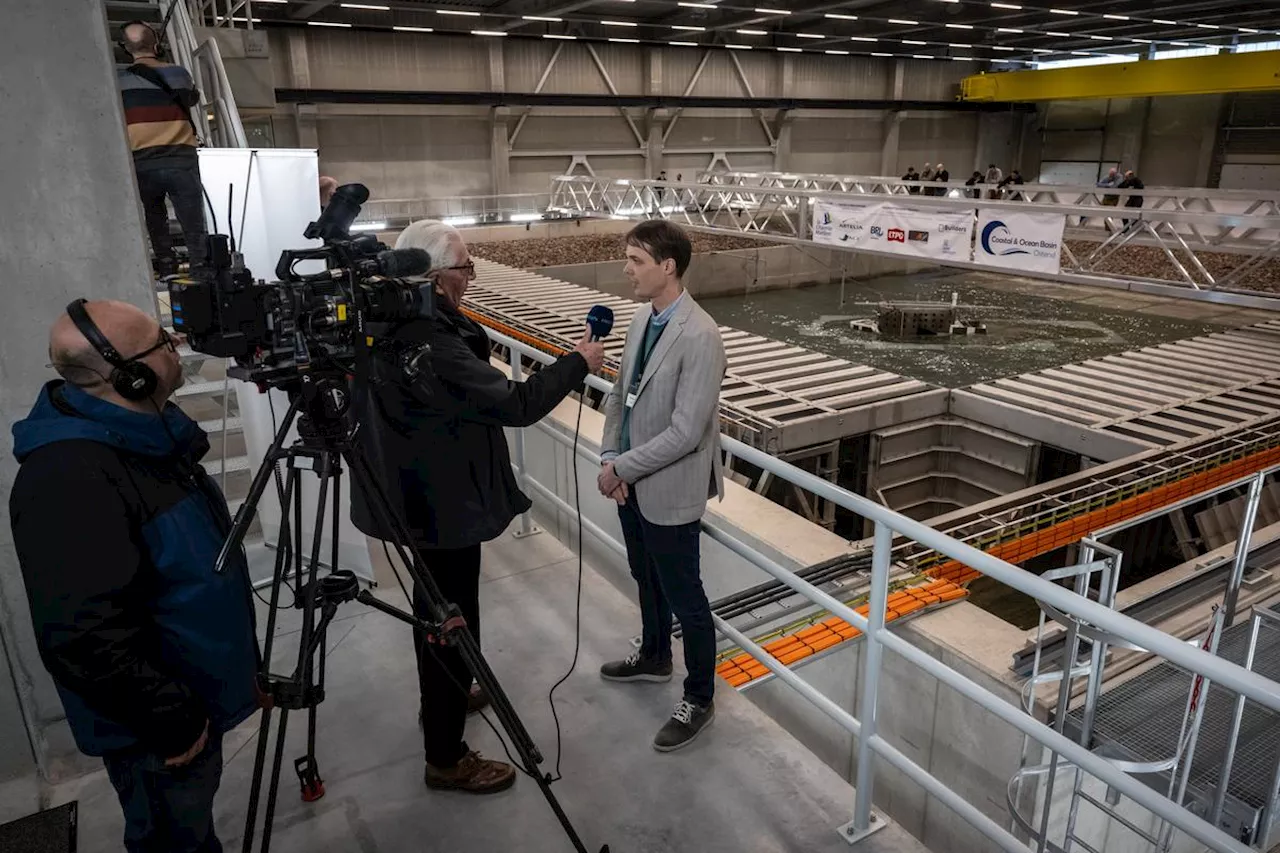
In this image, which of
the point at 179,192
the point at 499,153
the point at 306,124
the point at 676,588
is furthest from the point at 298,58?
the point at 676,588

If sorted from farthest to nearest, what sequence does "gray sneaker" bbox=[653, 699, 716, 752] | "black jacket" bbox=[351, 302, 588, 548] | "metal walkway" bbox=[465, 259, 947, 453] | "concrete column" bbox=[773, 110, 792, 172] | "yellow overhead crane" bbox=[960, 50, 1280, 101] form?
"concrete column" bbox=[773, 110, 792, 172] < "yellow overhead crane" bbox=[960, 50, 1280, 101] < "metal walkway" bbox=[465, 259, 947, 453] < "gray sneaker" bbox=[653, 699, 716, 752] < "black jacket" bbox=[351, 302, 588, 548]

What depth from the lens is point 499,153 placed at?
75.6 feet

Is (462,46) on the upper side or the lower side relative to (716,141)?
upper

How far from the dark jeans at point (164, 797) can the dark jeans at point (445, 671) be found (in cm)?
66

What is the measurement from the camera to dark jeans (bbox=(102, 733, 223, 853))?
176 cm

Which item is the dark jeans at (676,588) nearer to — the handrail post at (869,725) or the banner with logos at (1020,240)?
the handrail post at (869,725)

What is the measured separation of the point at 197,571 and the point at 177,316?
0.54 meters

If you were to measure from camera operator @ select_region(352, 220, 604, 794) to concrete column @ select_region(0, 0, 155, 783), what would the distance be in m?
0.92

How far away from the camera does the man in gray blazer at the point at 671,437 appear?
8.26ft

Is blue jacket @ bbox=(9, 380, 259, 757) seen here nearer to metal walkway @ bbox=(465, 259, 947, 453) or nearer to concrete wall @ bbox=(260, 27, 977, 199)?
metal walkway @ bbox=(465, 259, 947, 453)

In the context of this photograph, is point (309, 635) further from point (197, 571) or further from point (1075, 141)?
point (1075, 141)

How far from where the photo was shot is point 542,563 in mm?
4238

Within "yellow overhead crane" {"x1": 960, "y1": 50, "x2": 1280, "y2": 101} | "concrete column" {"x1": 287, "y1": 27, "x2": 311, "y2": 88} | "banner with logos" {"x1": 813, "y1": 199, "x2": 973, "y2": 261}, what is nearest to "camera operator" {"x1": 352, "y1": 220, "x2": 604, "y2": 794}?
"banner with logos" {"x1": 813, "y1": 199, "x2": 973, "y2": 261}

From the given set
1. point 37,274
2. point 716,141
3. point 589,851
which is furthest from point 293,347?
point 716,141
